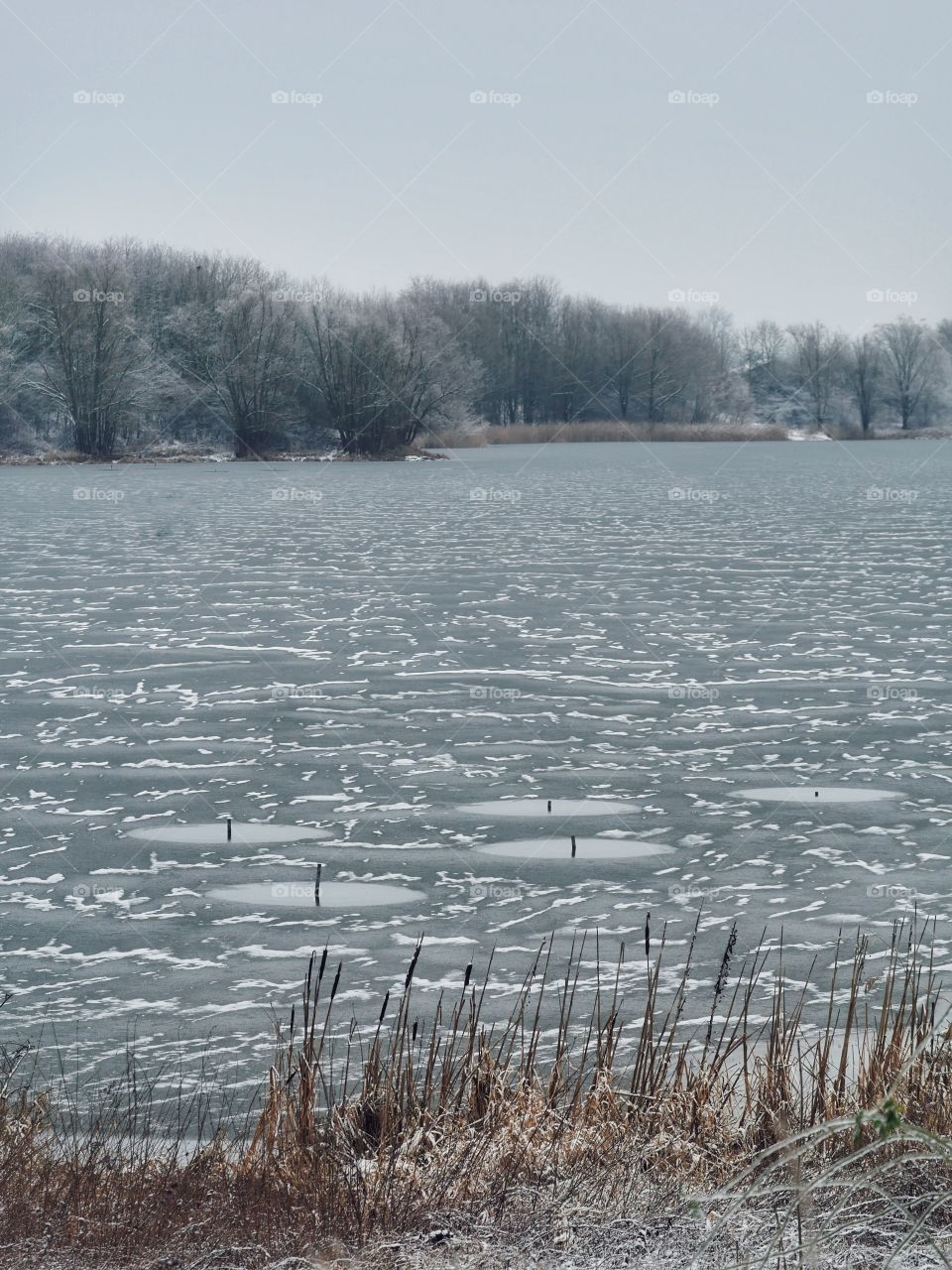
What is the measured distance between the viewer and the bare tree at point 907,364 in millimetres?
103688

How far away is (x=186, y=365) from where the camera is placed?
6962cm

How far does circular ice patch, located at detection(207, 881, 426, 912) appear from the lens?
7.55 meters

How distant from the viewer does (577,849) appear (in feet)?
27.8

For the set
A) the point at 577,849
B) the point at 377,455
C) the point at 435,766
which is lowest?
the point at 577,849

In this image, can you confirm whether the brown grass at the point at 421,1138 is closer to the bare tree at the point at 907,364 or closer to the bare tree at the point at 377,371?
the bare tree at the point at 377,371

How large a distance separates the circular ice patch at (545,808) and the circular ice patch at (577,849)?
0.51 m

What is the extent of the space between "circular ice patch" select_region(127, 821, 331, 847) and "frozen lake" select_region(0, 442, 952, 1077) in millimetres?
48

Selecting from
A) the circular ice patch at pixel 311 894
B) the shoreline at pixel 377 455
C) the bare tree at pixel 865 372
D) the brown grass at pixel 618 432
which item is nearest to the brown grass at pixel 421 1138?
the circular ice patch at pixel 311 894

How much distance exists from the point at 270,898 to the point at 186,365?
6496 cm

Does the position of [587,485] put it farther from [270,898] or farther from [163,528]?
[270,898]

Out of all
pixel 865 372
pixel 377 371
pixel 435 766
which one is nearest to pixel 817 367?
pixel 865 372

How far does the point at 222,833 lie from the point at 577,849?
2.16m

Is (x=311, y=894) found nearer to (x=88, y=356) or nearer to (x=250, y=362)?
(x=250, y=362)

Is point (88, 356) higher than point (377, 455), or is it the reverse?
point (88, 356)
